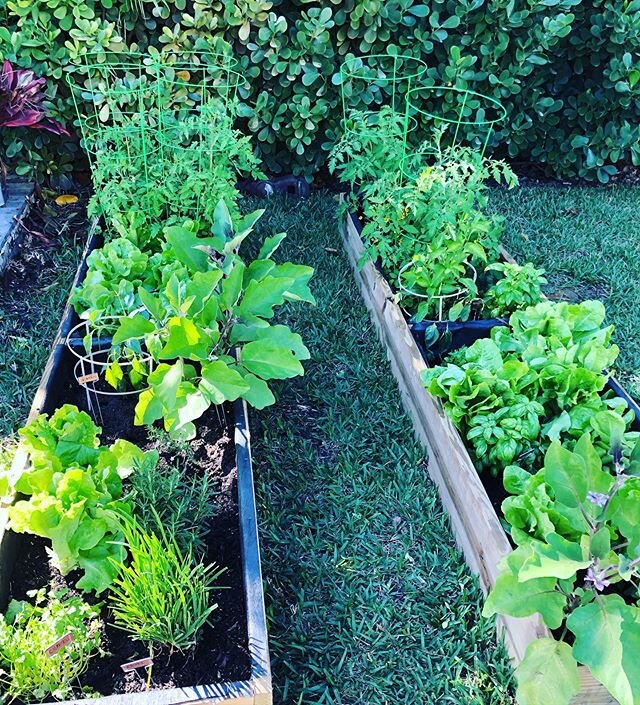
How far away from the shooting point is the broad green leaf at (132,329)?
2.02m

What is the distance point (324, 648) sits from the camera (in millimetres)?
1816

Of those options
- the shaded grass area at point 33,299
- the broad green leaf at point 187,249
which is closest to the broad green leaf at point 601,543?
the broad green leaf at point 187,249

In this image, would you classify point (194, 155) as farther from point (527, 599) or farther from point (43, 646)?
point (527, 599)

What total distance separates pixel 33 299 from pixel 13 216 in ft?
2.20

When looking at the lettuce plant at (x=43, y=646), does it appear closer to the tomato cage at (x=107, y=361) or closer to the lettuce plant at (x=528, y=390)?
the tomato cage at (x=107, y=361)

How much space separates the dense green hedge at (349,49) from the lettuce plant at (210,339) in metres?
1.87

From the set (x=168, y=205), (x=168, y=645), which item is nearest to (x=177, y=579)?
(x=168, y=645)

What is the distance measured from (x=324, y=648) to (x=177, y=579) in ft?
1.63

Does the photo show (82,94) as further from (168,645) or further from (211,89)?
(168,645)

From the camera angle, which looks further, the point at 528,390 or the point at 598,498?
the point at 528,390

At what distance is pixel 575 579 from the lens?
1528 millimetres

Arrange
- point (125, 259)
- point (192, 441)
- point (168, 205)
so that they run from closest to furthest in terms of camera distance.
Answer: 1. point (192, 441)
2. point (125, 259)
3. point (168, 205)

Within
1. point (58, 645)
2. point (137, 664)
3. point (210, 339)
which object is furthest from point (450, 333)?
point (58, 645)

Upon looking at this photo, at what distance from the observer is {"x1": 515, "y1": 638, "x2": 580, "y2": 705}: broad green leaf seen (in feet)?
4.75
